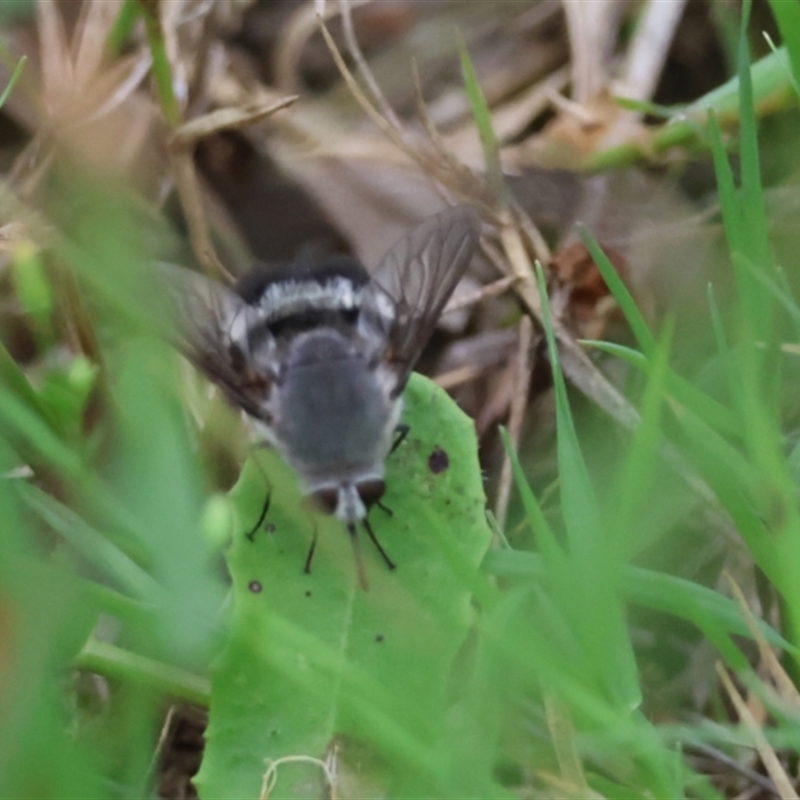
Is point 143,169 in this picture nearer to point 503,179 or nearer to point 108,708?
point 503,179

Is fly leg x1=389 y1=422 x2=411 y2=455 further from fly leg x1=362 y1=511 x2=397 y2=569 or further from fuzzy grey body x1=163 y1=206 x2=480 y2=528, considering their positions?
fly leg x1=362 y1=511 x2=397 y2=569

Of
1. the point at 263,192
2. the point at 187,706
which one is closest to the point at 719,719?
the point at 187,706

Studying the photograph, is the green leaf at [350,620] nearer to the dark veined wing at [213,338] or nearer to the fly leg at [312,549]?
the fly leg at [312,549]

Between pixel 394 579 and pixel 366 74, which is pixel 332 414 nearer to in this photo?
pixel 394 579

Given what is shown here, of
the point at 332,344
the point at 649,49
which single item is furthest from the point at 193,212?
the point at 649,49

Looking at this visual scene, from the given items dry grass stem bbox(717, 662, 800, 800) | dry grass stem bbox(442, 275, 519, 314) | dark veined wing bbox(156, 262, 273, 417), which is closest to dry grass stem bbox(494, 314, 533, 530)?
dry grass stem bbox(442, 275, 519, 314)

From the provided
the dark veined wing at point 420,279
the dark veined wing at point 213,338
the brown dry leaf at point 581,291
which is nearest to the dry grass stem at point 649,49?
the brown dry leaf at point 581,291
